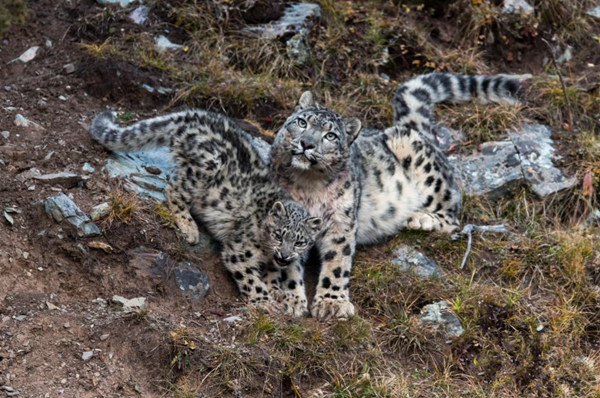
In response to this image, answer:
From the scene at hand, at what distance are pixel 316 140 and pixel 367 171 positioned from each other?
129 cm

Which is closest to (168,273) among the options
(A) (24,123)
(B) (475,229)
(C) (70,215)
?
(C) (70,215)

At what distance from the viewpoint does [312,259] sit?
9.43 meters

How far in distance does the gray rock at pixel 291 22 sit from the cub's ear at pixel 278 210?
152 inches

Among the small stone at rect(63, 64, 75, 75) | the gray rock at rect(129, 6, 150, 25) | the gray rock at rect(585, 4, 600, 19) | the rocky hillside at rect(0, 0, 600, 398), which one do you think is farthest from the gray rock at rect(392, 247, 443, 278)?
the gray rock at rect(585, 4, 600, 19)

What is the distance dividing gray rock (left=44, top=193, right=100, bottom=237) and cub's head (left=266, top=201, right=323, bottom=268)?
1619 mm

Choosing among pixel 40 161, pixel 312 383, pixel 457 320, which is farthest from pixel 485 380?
pixel 40 161

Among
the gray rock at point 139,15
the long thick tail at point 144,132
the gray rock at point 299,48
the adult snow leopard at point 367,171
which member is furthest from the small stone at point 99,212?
the gray rock at point 299,48

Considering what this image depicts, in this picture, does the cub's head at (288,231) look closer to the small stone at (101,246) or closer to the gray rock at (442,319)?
the gray rock at (442,319)

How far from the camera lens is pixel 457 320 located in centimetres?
843

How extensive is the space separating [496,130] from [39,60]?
5.62 meters

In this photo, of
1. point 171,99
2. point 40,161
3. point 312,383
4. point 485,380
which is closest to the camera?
point 312,383

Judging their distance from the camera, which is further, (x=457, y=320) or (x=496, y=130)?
(x=496, y=130)

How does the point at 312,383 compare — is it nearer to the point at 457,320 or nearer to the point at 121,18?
the point at 457,320

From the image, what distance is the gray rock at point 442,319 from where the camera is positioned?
27.3 ft
